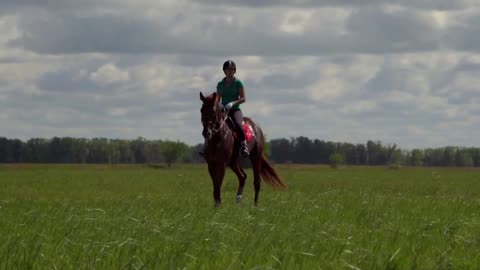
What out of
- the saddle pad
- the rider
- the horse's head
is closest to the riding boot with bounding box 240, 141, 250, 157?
the saddle pad

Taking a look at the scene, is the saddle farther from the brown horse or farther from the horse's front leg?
the horse's front leg

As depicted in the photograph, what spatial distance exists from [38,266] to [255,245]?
2117 mm

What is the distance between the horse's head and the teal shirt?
3.88ft

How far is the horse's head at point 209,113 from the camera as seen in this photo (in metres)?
16.0

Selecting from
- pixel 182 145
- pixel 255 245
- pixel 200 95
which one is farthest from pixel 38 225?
pixel 182 145

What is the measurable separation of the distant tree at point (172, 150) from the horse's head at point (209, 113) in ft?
499

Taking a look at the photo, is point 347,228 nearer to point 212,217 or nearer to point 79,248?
point 212,217

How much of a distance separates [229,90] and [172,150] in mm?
151804

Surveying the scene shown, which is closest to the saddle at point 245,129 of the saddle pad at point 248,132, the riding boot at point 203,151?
the saddle pad at point 248,132

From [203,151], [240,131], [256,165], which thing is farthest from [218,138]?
[256,165]

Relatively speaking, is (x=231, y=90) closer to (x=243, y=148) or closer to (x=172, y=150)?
(x=243, y=148)

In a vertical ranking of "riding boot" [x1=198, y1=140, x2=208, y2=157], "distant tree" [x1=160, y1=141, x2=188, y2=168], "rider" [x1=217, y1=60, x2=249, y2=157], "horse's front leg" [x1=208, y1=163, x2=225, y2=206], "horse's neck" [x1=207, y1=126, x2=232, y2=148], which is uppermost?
"distant tree" [x1=160, y1=141, x2=188, y2=168]

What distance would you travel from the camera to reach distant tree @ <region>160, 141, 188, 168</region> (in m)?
168

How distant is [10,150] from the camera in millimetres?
198500
